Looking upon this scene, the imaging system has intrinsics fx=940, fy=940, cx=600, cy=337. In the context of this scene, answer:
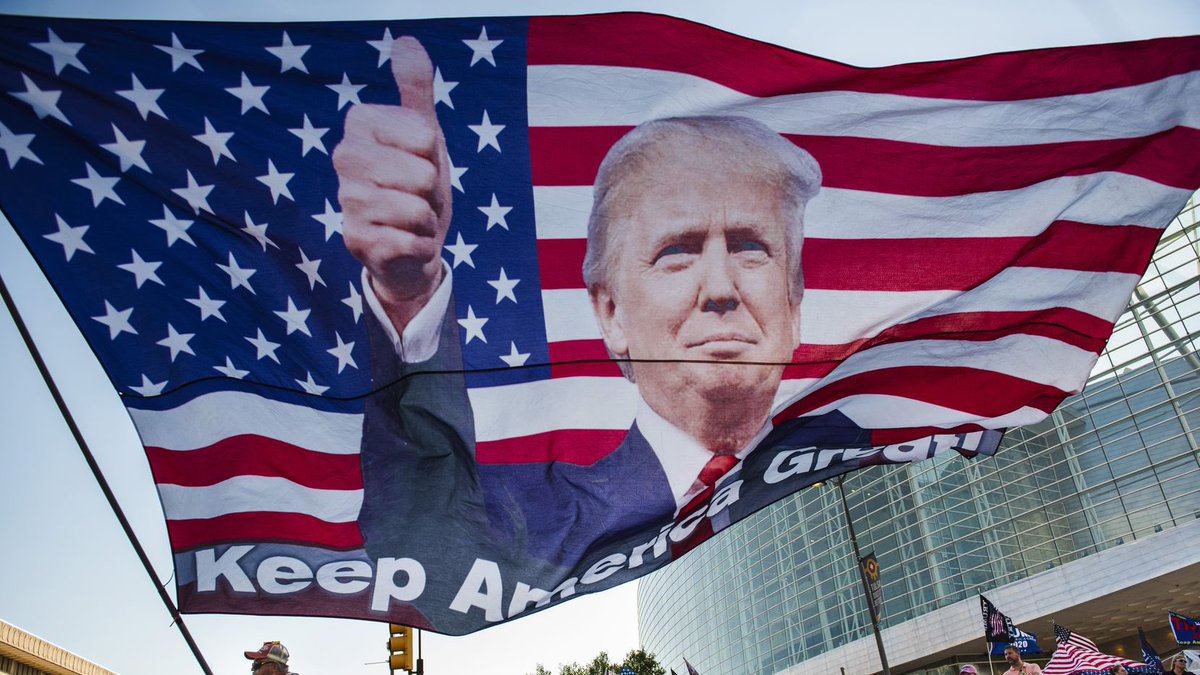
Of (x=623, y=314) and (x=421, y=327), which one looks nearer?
(x=421, y=327)

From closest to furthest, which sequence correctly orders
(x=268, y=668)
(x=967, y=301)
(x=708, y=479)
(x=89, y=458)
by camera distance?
(x=89, y=458)
(x=708, y=479)
(x=967, y=301)
(x=268, y=668)

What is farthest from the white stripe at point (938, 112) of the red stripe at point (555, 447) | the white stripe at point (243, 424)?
the white stripe at point (243, 424)

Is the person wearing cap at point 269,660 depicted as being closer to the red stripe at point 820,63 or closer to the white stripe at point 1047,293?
the red stripe at point 820,63

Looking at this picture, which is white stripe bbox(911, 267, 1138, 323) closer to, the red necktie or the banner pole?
the red necktie

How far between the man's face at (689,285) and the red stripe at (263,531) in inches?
60.6

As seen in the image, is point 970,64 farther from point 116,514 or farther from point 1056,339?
point 116,514

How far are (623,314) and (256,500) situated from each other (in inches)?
75.0

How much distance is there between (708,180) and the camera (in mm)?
4785

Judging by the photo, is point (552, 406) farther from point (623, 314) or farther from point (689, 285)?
point (689, 285)

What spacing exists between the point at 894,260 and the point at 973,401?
97cm

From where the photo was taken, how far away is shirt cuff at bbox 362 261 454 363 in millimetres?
4207

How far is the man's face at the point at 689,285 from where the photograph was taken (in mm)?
4629

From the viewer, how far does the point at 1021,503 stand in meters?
47.5

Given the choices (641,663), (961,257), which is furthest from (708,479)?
(641,663)
